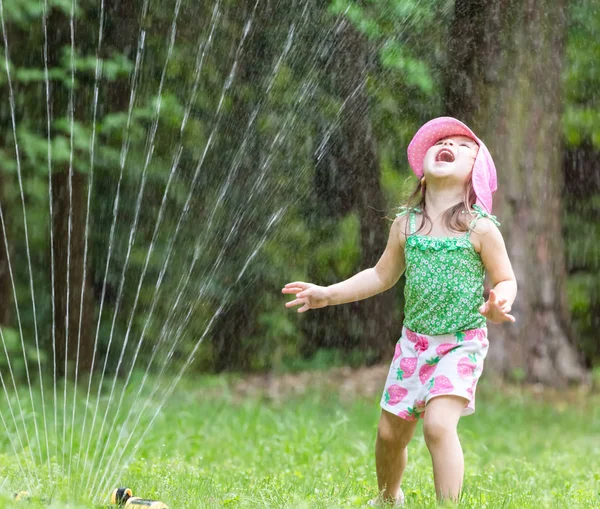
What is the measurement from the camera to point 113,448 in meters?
5.19

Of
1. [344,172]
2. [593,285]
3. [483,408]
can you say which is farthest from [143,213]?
[593,285]

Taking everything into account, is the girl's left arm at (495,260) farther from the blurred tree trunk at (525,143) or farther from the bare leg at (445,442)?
the blurred tree trunk at (525,143)

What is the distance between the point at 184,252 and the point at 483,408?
4.17 metres

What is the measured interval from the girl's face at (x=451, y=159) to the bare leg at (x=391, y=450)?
36.3 inches

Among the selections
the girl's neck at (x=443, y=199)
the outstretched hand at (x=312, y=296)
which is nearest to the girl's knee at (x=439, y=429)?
the outstretched hand at (x=312, y=296)

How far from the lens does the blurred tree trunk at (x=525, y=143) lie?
871 cm

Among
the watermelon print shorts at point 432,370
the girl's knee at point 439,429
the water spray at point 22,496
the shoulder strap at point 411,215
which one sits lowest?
the water spray at point 22,496

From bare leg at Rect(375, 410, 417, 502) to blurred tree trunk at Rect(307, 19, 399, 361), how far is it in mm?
4502

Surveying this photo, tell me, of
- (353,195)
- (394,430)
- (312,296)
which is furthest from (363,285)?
(353,195)

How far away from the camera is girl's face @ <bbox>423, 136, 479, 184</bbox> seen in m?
3.63

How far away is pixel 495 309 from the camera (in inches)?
127

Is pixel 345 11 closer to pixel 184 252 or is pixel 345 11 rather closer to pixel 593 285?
pixel 184 252

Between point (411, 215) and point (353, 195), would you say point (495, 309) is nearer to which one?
point (411, 215)

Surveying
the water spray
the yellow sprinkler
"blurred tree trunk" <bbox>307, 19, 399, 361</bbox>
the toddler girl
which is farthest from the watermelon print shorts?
"blurred tree trunk" <bbox>307, 19, 399, 361</bbox>
